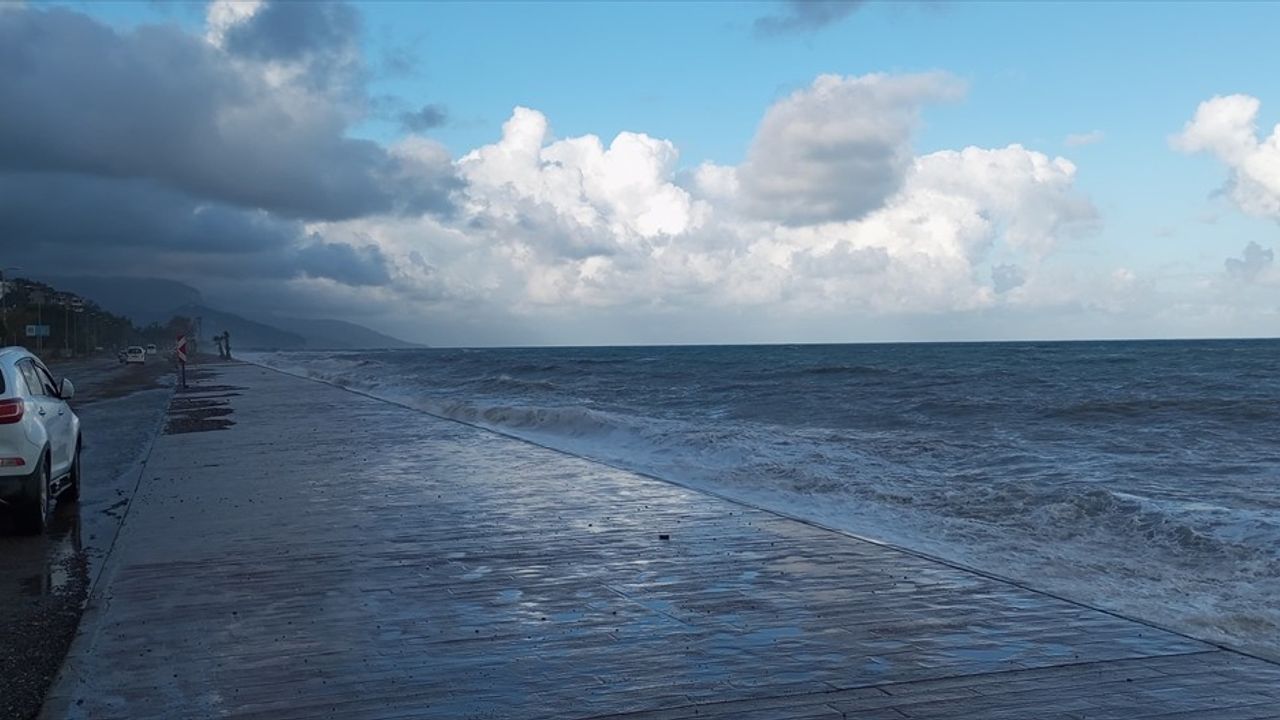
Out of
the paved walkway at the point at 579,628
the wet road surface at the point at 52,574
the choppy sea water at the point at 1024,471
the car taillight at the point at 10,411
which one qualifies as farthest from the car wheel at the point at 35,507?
the choppy sea water at the point at 1024,471

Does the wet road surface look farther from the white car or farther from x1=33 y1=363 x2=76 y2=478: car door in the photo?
x1=33 y1=363 x2=76 y2=478: car door

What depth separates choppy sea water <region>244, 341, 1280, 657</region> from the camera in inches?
359

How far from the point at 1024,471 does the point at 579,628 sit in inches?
462

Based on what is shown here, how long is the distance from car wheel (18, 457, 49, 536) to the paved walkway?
33.7 inches

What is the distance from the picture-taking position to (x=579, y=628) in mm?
6566

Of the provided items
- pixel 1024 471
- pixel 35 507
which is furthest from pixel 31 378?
pixel 1024 471

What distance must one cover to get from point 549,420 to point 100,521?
1471 cm

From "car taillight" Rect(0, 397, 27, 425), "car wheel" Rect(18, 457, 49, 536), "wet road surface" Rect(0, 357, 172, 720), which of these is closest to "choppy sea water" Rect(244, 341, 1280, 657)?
"wet road surface" Rect(0, 357, 172, 720)

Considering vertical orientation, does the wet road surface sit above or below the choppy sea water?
above

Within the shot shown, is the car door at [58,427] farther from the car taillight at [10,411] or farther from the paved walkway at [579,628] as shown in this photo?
the paved walkway at [579,628]

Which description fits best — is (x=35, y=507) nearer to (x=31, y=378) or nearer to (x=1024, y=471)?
(x=31, y=378)

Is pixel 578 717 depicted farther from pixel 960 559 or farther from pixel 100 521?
pixel 100 521

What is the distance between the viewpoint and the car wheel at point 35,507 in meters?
9.79

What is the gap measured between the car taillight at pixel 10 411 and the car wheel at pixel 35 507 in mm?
454
